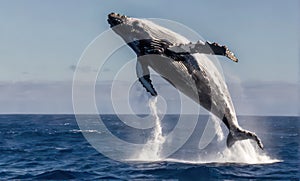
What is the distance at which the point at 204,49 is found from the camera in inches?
628

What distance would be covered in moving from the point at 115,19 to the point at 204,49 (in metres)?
3.59

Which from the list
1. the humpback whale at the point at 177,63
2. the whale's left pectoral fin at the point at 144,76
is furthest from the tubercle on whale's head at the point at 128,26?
the whale's left pectoral fin at the point at 144,76

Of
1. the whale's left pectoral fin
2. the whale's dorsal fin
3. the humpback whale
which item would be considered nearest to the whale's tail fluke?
the humpback whale

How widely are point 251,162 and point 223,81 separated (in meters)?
6.07

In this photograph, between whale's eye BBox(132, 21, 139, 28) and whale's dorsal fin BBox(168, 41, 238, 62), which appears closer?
whale's dorsal fin BBox(168, 41, 238, 62)

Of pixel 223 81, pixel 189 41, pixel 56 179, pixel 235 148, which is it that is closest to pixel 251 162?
pixel 235 148

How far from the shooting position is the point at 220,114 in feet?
57.7

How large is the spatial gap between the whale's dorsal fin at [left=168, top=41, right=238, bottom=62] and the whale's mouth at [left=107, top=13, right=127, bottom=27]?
227 centimetres


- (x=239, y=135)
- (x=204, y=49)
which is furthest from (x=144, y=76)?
(x=239, y=135)

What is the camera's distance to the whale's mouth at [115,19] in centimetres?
1698

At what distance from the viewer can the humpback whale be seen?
16.5 metres

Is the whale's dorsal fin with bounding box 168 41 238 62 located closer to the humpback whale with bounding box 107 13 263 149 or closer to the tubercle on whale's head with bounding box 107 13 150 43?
the humpback whale with bounding box 107 13 263 149

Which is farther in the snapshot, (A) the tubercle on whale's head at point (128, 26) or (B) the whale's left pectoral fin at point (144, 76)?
(B) the whale's left pectoral fin at point (144, 76)

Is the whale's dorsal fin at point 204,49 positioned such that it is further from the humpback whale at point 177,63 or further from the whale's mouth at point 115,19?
the whale's mouth at point 115,19
